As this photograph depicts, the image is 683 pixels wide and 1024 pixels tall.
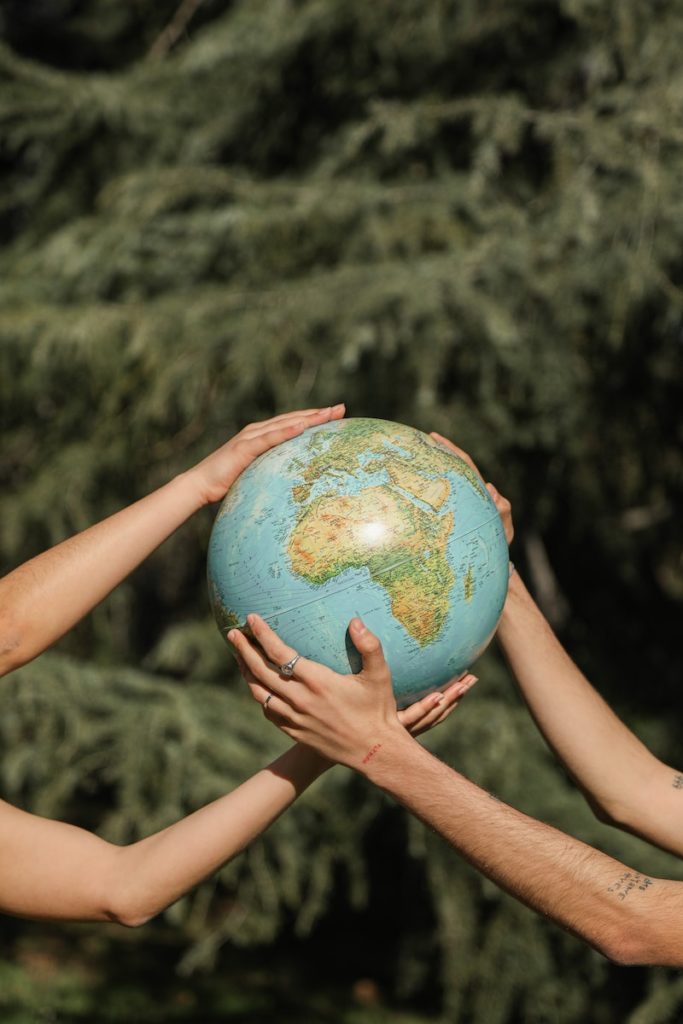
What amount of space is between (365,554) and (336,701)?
0.30 m

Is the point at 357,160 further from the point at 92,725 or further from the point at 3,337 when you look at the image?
the point at 92,725

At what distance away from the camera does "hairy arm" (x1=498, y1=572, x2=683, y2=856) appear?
2703mm

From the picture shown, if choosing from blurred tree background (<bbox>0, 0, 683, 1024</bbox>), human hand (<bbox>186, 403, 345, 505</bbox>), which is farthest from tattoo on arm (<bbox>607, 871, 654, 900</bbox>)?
blurred tree background (<bbox>0, 0, 683, 1024</bbox>)

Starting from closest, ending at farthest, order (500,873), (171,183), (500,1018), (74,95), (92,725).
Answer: (500,873) < (92,725) < (500,1018) < (171,183) < (74,95)

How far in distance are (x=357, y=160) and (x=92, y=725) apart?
314cm

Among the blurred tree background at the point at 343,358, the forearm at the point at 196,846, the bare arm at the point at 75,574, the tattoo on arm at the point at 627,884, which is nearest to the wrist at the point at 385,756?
the forearm at the point at 196,846

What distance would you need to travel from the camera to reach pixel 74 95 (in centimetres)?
603

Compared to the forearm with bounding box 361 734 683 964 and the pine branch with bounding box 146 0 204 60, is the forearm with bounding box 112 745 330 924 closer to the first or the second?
the forearm with bounding box 361 734 683 964

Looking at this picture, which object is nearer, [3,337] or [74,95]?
[3,337]

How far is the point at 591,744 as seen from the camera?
8.95ft

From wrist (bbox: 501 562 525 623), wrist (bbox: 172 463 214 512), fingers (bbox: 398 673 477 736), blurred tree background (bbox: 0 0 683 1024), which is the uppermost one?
wrist (bbox: 172 463 214 512)

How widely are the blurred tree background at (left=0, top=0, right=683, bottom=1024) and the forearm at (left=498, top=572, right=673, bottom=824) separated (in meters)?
2.14

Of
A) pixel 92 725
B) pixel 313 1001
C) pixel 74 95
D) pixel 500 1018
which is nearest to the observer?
pixel 92 725

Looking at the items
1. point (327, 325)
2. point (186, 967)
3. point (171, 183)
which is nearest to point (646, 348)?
point (327, 325)
